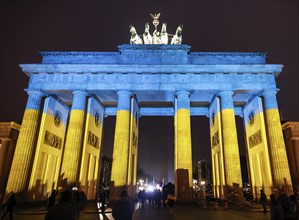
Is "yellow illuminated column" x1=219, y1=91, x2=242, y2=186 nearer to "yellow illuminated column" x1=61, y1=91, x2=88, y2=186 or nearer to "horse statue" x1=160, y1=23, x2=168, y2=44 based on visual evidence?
"horse statue" x1=160, y1=23, x2=168, y2=44

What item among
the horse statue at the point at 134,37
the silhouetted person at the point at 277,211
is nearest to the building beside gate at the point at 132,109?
the horse statue at the point at 134,37

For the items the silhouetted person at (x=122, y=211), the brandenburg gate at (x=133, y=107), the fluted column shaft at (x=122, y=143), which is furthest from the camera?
the brandenburg gate at (x=133, y=107)

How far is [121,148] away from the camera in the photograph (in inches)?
864

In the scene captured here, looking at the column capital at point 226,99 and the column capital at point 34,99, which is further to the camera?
the column capital at point 226,99

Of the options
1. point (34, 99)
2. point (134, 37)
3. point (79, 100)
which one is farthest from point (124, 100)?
point (34, 99)

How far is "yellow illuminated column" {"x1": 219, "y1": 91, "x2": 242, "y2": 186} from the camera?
20.8 meters

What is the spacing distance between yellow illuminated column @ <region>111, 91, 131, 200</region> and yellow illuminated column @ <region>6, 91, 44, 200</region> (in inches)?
334

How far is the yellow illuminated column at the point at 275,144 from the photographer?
66.7 ft

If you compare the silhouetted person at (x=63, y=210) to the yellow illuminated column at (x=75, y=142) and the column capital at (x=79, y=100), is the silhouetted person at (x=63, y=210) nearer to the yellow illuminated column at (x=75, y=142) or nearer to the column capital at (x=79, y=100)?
the yellow illuminated column at (x=75, y=142)

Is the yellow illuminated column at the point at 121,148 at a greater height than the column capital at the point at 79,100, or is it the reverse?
the column capital at the point at 79,100

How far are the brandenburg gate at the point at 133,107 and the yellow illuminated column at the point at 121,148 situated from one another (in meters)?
0.10

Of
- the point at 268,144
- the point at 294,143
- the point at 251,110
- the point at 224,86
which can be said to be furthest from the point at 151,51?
the point at 294,143

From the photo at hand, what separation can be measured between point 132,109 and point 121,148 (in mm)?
5214

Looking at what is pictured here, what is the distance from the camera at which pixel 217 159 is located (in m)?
25.9
